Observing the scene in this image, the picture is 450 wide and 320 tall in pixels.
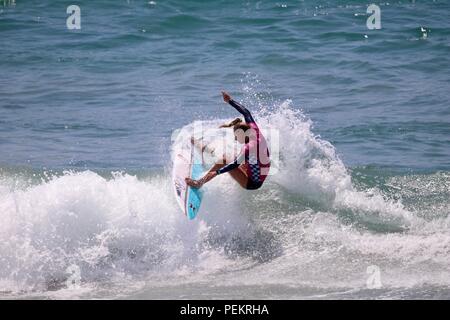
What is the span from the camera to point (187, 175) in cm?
1000

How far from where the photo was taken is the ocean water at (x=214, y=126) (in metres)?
8.83

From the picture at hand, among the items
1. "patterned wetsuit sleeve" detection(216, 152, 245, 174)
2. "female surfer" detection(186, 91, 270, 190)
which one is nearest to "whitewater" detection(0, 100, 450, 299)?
"female surfer" detection(186, 91, 270, 190)

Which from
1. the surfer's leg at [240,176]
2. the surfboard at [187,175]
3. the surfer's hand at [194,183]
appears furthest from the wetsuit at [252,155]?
the surfboard at [187,175]

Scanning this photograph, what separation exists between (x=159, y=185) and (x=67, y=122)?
4.06 meters

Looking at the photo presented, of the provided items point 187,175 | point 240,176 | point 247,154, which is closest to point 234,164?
point 247,154

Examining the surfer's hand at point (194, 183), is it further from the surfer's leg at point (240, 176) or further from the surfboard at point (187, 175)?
the surfer's leg at point (240, 176)

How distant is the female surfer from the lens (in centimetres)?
920

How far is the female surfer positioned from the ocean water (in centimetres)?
75

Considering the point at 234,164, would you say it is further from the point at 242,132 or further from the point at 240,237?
the point at 240,237

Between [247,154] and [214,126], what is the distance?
11.2 feet

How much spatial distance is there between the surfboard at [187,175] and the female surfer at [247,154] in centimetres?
15
